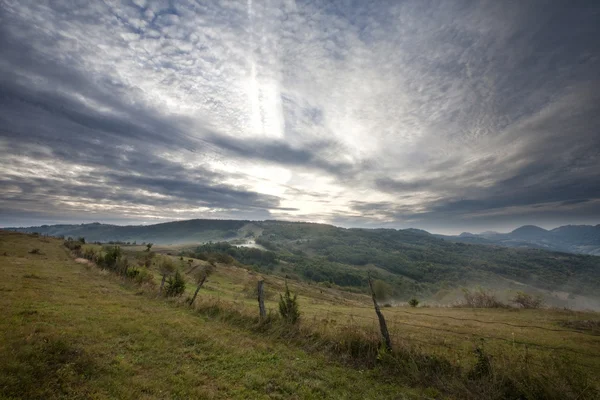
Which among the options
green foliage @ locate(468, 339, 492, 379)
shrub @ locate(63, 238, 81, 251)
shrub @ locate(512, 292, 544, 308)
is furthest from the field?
shrub @ locate(63, 238, 81, 251)

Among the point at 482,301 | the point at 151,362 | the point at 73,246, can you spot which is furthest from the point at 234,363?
the point at 73,246

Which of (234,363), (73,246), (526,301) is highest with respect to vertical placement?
(73,246)

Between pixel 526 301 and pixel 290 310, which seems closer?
pixel 290 310

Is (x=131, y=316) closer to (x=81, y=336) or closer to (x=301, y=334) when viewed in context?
(x=81, y=336)

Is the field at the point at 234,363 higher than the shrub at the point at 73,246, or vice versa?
the shrub at the point at 73,246

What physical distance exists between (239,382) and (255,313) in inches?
285

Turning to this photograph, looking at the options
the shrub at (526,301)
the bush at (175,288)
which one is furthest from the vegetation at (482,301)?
the bush at (175,288)

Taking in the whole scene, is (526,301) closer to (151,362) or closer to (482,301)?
(482,301)

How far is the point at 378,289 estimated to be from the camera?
294 feet

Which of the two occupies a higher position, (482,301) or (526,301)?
(526,301)

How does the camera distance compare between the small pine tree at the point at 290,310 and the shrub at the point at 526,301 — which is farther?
the shrub at the point at 526,301

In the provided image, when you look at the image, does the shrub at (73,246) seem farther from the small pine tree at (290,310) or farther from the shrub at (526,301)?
the shrub at (526,301)

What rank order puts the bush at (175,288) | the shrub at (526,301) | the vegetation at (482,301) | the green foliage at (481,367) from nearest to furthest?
the green foliage at (481,367) < the bush at (175,288) < the shrub at (526,301) < the vegetation at (482,301)

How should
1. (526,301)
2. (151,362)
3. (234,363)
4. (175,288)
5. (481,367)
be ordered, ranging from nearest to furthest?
(481,367) < (151,362) < (234,363) < (175,288) < (526,301)
